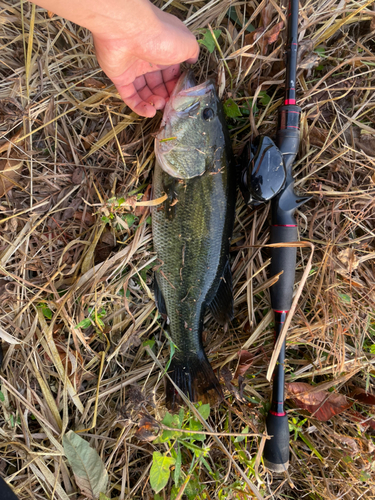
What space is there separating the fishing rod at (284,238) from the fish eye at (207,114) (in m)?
0.44

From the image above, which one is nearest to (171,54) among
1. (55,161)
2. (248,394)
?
(55,161)

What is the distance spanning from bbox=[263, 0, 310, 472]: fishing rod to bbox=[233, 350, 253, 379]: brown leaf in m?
0.20

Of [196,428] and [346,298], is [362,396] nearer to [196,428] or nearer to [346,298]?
[346,298]

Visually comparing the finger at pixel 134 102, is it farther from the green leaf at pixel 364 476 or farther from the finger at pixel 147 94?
the green leaf at pixel 364 476

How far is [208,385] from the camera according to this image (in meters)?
2.19

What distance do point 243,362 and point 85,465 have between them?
4.05ft

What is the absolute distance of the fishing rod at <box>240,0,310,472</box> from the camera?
187cm

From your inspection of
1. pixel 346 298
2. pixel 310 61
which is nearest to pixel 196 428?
pixel 346 298

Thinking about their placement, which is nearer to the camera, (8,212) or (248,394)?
(8,212)

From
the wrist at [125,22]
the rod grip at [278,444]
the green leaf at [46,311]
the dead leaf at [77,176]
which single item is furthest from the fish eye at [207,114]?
the rod grip at [278,444]

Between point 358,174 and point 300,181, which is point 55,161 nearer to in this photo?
point 300,181

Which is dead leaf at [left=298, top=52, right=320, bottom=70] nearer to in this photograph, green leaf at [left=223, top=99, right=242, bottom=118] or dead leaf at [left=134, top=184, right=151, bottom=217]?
green leaf at [left=223, top=99, right=242, bottom=118]

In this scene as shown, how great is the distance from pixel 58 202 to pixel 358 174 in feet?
7.09

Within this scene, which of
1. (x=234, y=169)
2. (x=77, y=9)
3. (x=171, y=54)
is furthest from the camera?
(x=234, y=169)
